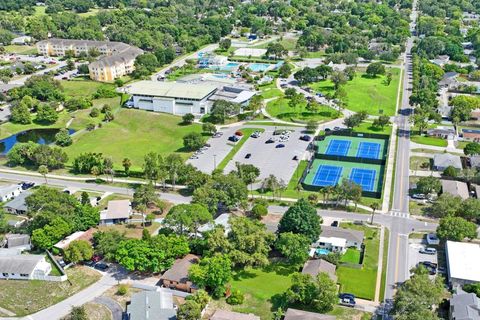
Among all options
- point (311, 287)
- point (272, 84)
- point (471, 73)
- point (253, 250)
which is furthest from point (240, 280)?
point (471, 73)

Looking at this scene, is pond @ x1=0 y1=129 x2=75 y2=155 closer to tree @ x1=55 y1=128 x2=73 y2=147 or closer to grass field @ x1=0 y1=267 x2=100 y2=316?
tree @ x1=55 y1=128 x2=73 y2=147

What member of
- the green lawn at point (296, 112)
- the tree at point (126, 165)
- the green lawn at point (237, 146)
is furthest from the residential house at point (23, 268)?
the green lawn at point (296, 112)

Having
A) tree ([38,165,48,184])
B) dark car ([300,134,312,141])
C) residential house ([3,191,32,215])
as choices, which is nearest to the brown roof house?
A: residential house ([3,191,32,215])

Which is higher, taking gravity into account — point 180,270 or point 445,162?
point 445,162

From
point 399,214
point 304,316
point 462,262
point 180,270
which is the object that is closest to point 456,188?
point 399,214

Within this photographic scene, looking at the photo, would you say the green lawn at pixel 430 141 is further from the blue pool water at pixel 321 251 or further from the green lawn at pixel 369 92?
the blue pool water at pixel 321 251

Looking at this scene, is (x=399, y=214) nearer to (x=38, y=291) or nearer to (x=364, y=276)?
(x=364, y=276)
